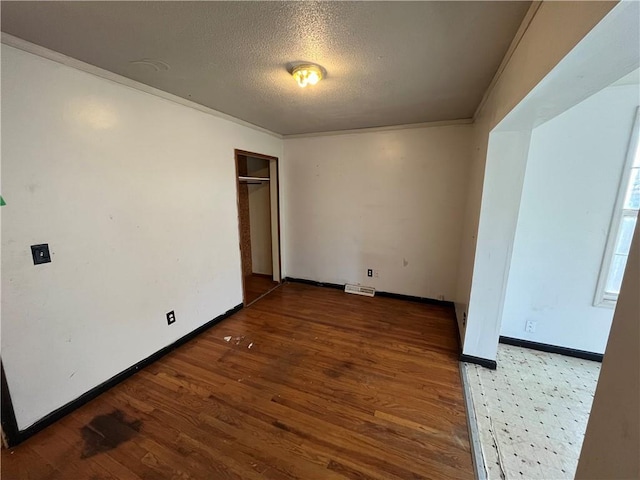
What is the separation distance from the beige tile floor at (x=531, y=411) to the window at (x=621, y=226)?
689mm

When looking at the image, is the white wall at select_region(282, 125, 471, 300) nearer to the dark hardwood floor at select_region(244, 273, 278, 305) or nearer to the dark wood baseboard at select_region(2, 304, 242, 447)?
the dark hardwood floor at select_region(244, 273, 278, 305)

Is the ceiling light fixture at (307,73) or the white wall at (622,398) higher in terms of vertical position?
the ceiling light fixture at (307,73)

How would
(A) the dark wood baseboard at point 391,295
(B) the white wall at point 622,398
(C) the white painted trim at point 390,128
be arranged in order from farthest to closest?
(A) the dark wood baseboard at point 391,295 → (C) the white painted trim at point 390,128 → (B) the white wall at point 622,398

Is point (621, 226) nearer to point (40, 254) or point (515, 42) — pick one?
point (515, 42)

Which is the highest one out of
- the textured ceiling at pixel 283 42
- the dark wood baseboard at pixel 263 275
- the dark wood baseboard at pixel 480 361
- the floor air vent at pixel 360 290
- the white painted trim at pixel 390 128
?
the white painted trim at pixel 390 128

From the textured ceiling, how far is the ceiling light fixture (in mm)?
57

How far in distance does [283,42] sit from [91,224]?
5.66 ft

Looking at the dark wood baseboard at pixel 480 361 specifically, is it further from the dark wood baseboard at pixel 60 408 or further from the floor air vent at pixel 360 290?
the dark wood baseboard at pixel 60 408

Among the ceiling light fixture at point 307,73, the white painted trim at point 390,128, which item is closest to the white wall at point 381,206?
the white painted trim at point 390,128

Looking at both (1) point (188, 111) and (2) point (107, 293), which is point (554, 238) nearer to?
(1) point (188, 111)

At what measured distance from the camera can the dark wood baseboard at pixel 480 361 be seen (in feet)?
7.14

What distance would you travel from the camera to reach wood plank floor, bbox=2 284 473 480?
1414 mm

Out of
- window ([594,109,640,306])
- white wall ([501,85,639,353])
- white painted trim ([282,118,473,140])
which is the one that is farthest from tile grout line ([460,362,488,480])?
white painted trim ([282,118,473,140])

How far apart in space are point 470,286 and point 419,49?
1829mm
